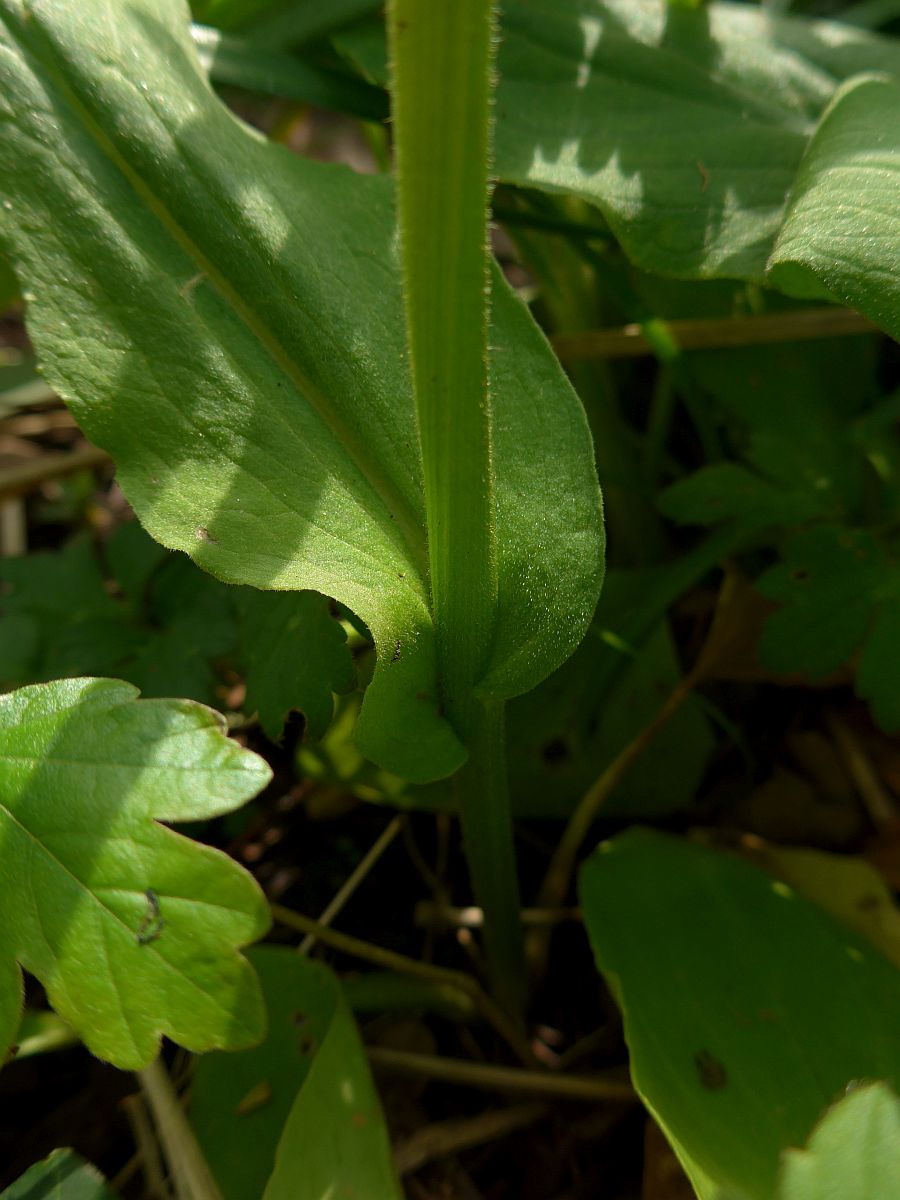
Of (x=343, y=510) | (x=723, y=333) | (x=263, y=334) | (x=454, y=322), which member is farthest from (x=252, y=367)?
(x=723, y=333)

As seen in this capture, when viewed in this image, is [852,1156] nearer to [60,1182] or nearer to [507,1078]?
[507,1078]

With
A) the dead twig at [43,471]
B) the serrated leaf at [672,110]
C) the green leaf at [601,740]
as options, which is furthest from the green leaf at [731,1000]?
the dead twig at [43,471]

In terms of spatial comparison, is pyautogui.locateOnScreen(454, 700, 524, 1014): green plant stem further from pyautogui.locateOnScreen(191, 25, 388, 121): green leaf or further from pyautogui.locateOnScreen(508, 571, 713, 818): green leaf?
pyautogui.locateOnScreen(191, 25, 388, 121): green leaf

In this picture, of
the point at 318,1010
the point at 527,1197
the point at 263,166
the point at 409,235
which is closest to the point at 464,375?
the point at 409,235

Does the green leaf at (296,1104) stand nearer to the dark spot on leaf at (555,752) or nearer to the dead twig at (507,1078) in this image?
the dead twig at (507,1078)

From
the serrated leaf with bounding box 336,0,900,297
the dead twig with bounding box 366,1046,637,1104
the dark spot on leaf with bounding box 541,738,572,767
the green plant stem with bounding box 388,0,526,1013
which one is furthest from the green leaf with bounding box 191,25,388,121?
the dead twig with bounding box 366,1046,637,1104

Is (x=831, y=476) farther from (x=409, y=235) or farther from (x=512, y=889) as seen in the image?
(x=409, y=235)
